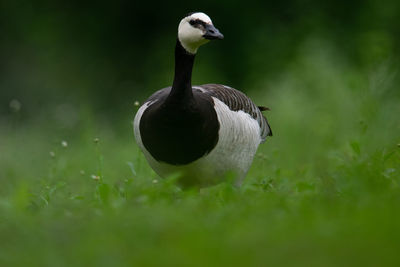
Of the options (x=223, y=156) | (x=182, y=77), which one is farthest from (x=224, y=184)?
(x=182, y=77)

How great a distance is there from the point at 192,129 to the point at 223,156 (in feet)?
1.26

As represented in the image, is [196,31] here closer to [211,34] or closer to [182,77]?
[211,34]

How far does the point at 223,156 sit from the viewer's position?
17.4 feet

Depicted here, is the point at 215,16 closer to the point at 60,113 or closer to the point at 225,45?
the point at 225,45

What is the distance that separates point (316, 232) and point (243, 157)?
223 centimetres

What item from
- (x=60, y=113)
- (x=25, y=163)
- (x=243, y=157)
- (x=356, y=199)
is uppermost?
(x=60, y=113)

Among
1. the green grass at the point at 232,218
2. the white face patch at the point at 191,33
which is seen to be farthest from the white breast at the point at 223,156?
the white face patch at the point at 191,33

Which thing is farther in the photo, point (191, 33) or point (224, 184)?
point (191, 33)

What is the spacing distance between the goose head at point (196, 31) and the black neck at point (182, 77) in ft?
0.31

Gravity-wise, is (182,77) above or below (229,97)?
below

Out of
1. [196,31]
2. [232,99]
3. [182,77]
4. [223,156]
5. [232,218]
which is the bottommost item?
[232,218]

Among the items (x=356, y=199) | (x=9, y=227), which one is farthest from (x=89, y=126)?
(x=356, y=199)

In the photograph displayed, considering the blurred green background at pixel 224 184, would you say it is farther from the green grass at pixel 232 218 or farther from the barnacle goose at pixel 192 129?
the barnacle goose at pixel 192 129

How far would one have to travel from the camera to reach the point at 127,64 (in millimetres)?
17094
